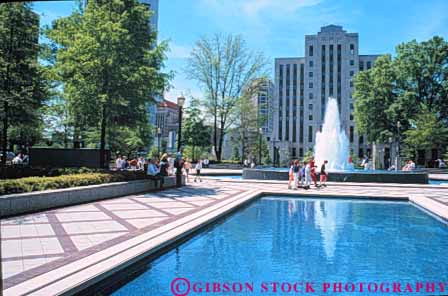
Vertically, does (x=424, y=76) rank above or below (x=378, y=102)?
above

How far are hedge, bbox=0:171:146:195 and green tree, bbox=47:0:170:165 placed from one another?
3.22m

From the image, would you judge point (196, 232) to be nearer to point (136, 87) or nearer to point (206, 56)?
point (136, 87)

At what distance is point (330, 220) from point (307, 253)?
4.57m

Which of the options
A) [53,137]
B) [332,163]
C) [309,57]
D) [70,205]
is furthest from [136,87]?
[309,57]

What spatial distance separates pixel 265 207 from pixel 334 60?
103m

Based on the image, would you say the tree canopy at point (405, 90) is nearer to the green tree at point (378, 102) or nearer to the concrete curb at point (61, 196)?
the green tree at point (378, 102)

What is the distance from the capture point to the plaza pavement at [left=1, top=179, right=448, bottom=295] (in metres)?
5.28

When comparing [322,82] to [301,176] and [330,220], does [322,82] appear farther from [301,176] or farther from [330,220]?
[330,220]

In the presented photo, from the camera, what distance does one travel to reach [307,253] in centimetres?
788

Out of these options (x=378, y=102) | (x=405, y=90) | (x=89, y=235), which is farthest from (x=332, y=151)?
(x=89, y=235)

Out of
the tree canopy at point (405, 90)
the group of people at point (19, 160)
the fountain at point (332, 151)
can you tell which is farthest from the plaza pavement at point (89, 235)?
the tree canopy at point (405, 90)

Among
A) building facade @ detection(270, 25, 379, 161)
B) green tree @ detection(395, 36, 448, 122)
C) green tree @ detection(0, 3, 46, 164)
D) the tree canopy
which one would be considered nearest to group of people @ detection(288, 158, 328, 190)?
green tree @ detection(0, 3, 46, 164)

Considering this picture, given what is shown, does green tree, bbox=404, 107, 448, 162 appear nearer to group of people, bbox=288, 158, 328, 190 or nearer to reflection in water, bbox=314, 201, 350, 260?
group of people, bbox=288, 158, 328, 190

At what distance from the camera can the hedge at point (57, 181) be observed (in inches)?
442
